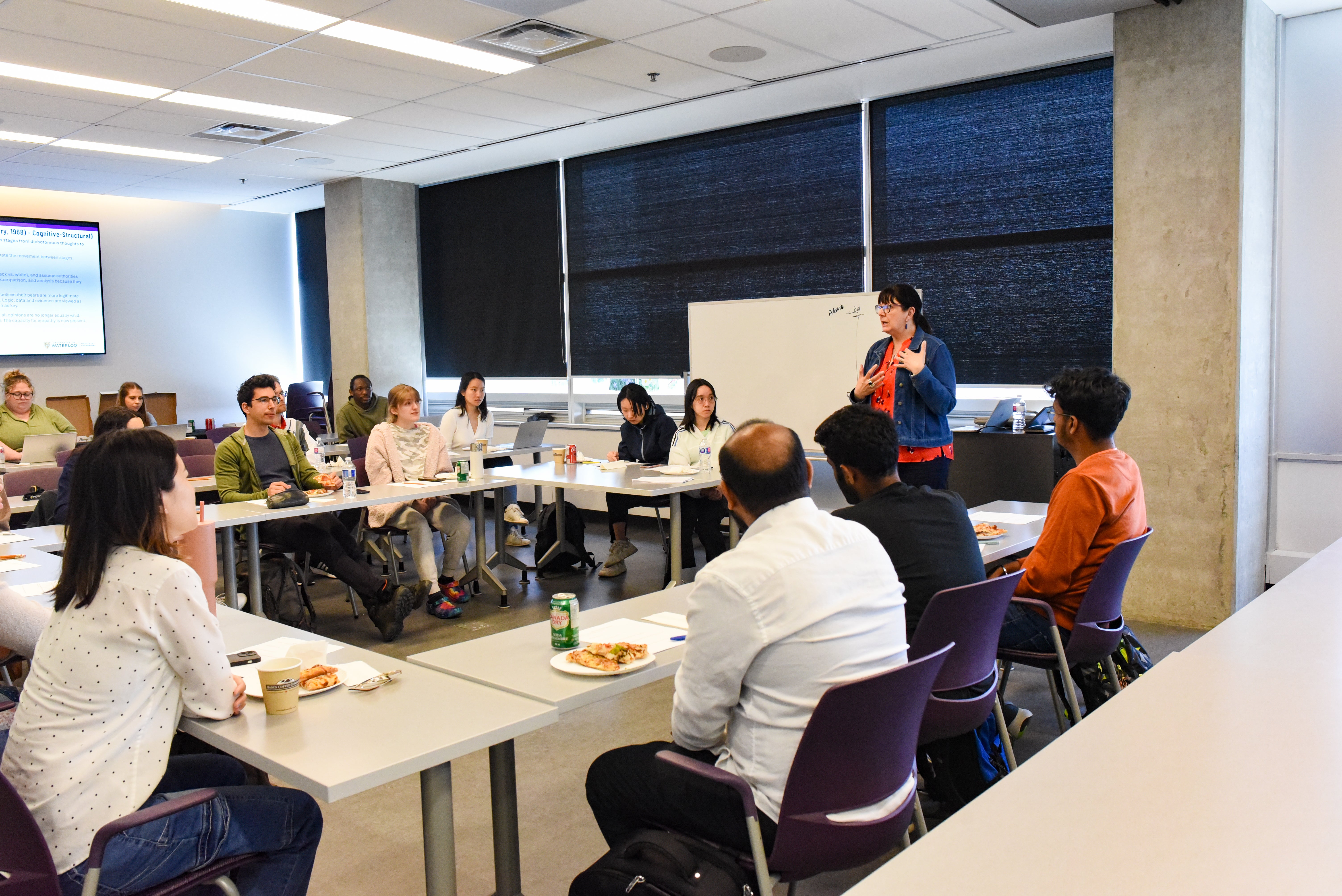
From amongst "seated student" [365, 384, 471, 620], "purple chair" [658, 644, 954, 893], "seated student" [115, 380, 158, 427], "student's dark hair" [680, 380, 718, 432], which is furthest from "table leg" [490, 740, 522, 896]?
"seated student" [115, 380, 158, 427]

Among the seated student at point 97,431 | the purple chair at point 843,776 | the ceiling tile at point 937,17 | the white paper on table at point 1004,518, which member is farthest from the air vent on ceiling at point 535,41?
the purple chair at point 843,776

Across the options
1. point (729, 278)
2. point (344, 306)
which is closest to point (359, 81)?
point (729, 278)

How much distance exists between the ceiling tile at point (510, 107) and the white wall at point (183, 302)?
4.98 metres

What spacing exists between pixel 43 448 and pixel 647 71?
4475mm

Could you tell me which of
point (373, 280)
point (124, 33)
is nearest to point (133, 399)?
point (373, 280)

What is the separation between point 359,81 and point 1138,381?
15.2 feet

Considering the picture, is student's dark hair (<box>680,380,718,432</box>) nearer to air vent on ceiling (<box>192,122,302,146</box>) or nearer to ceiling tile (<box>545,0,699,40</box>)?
ceiling tile (<box>545,0,699,40</box>)

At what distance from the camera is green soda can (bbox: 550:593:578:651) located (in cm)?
226

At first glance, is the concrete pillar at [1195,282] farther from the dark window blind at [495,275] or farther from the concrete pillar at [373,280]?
the concrete pillar at [373,280]

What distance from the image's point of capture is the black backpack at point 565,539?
627 cm

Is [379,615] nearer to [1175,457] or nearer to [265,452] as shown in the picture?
[265,452]

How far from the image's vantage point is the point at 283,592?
498 centimetres

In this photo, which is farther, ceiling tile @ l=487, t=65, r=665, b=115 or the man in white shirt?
ceiling tile @ l=487, t=65, r=665, b=115

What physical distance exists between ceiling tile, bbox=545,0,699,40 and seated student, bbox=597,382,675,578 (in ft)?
7.12
